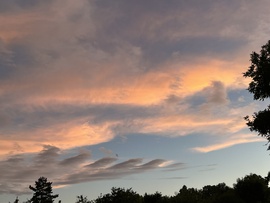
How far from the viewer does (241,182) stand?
77375 millimetres

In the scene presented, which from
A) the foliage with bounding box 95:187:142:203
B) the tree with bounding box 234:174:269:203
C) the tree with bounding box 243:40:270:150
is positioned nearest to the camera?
the tree with bounding box 243:40:270:150

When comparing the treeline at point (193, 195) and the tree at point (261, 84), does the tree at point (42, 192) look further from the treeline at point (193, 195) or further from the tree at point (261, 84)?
the tree at point (261, 84)

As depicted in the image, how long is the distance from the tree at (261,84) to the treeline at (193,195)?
542cm

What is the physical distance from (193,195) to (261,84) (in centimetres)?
5943

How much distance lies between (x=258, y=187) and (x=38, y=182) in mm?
79424

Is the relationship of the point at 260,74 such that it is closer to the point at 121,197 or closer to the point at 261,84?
the point at 261,84

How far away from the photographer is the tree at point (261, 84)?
32.4m

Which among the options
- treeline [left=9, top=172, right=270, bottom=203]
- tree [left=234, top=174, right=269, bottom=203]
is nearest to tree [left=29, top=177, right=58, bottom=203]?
treeline [left=9, top=172, right=270, bottom=203]

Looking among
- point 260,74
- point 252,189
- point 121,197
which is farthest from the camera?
point 121,197

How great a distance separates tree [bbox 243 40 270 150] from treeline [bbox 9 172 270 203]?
5.42 m

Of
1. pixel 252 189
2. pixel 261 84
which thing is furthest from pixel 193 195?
pixel 261 84

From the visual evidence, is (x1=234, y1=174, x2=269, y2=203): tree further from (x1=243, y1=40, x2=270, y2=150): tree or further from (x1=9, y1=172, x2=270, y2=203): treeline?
(x1=243, y1=40, x2=270, y2=150): tree

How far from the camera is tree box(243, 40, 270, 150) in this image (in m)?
32.4

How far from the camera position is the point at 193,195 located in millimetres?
86500
